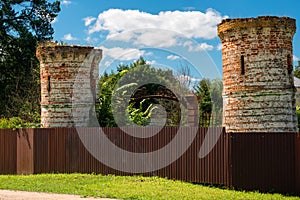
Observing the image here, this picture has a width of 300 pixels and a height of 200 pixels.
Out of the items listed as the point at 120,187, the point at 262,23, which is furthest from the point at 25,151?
the point at 262,23

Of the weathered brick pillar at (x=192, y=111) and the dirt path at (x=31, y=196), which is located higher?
the weathered brick pillar at (x=192, y=111)

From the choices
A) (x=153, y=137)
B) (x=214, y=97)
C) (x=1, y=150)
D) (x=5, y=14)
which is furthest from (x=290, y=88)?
(x=5, y=14)

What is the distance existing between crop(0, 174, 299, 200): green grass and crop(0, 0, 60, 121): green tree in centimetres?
1754

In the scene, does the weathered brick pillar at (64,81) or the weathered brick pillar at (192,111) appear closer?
the weathered brick pillar at (64,81)

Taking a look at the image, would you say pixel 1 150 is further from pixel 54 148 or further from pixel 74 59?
pixel 74 59

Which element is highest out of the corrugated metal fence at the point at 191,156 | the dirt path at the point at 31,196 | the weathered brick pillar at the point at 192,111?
the weathered brick pillar at the point at 192,111

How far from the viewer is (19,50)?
1430 inches

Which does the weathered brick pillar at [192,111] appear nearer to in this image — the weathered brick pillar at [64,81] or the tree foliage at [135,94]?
the tree foliage at [135,94]

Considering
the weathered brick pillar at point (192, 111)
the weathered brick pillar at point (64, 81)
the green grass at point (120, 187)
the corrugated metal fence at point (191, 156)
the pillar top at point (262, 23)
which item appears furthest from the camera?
the weathered brick pillar at point (192, 111)

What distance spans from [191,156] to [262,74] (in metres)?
3.95

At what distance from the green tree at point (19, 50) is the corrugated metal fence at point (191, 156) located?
1440 centimetres

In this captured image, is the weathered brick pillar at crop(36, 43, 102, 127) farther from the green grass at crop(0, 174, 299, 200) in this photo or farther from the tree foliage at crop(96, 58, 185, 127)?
the green grass at crop(0, 174, 299, 200)

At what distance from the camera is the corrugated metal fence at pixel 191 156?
14.2m

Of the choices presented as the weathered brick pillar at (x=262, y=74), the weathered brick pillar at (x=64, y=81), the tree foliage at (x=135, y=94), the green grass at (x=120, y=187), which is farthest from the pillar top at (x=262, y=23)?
the tree foliage at (x=135, y=94)
